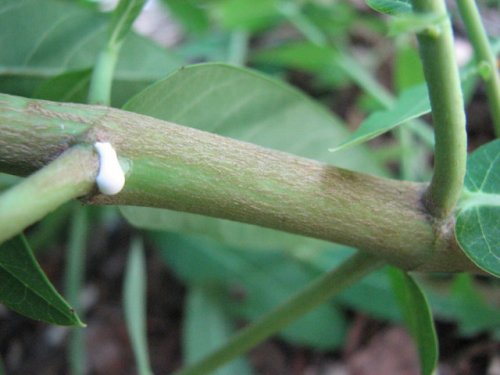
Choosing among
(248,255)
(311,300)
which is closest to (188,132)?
(311,300)

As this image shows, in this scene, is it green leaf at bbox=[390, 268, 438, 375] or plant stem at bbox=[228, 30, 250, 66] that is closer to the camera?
green leaf at bbox=[390, 268, 438, 375]

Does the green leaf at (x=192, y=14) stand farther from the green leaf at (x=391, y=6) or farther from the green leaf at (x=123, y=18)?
the green leaf at (x=391, y=6)

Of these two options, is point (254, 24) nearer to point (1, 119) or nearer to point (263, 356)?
point (263, 356)

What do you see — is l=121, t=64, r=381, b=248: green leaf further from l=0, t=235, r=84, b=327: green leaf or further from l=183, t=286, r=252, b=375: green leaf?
l=183, t=286, r=252, b=375: green leaf

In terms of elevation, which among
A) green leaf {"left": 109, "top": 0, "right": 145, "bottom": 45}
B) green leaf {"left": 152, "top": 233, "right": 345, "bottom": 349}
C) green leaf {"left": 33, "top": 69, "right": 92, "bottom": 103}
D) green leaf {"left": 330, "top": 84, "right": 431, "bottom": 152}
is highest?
green leaf {"left": 109, "top": 0, "right": 145, "bottom": 45}

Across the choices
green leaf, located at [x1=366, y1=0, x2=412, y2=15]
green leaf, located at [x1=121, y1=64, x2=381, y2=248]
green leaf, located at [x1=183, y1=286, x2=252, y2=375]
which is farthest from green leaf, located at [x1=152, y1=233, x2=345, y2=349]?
green leaf, located at [x1=366, y1=0, x2=412, y2=15]

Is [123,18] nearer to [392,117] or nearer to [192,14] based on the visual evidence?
[392,117]

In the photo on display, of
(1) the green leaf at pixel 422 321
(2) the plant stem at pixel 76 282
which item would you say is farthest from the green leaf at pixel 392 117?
(2) the plant stem at pixel 76 282
